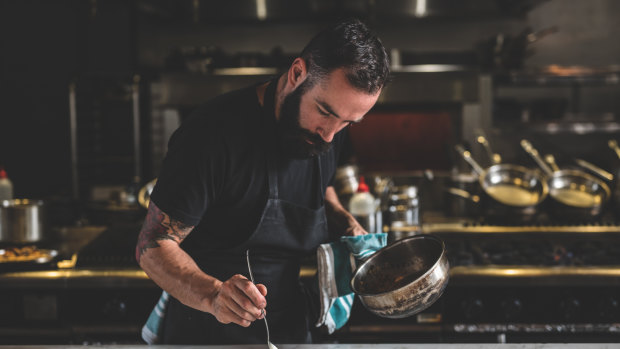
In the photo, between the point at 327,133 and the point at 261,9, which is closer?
the point at 327,133

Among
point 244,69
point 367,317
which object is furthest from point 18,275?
point 244,69

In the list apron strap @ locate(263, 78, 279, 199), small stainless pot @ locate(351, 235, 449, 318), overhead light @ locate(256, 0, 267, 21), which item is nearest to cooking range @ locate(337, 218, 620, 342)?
small stainless pot @ locate(351, 235, 449, 318)

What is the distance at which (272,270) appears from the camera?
1838 millimetres

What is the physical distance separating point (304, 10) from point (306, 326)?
8.64 ft

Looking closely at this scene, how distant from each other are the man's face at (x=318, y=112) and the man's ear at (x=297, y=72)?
14 millimetres

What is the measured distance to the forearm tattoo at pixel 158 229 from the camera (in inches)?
57.7

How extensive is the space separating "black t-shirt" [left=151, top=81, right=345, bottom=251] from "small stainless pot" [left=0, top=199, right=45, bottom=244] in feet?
4.47

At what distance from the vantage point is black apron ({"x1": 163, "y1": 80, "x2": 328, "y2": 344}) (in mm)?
1758

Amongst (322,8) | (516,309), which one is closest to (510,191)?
(516,309)

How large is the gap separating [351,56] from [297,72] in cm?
17

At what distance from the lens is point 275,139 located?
5.54 ft

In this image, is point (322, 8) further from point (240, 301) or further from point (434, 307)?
point (240, 301)

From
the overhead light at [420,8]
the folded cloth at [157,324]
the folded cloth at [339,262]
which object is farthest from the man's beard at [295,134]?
the overhead light at [420,8]

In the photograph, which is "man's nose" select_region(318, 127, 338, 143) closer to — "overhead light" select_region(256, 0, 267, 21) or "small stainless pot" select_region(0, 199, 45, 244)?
"small stainless pot" select_region(0, 199, 45, 244)
